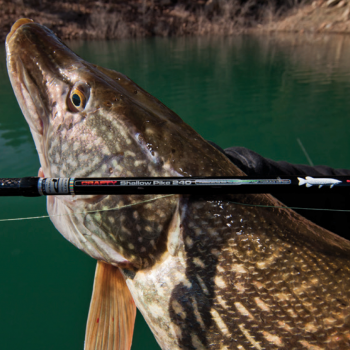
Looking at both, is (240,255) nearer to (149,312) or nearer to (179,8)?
(149,312)

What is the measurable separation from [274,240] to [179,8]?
26.0 meters

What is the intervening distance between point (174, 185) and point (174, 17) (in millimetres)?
24881

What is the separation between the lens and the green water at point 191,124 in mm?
1677

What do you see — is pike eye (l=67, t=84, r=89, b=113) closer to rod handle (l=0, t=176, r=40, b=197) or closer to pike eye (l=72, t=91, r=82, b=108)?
pike eye (l=72, t=91, r=82, b=108)

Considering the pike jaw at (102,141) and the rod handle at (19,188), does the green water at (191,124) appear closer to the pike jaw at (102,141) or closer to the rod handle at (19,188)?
the pike jaw at (102,141)

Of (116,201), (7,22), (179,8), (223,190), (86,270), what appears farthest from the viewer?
(179,8)

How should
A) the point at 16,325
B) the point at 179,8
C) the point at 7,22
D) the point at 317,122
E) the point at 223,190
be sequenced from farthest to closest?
the point at 179,8, the point at 7,22, the point at 317,122, the point at 16,325, the point at 223,190

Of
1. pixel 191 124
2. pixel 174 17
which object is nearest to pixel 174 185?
pixel 191 124

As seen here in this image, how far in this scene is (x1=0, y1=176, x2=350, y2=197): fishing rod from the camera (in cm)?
86

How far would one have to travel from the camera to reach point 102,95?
41.4 inches

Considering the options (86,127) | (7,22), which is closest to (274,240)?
(86,127)

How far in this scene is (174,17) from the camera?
22.1 meters

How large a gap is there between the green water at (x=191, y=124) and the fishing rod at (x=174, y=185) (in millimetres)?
1160

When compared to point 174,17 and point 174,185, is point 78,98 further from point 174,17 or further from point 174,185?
point 174,17
